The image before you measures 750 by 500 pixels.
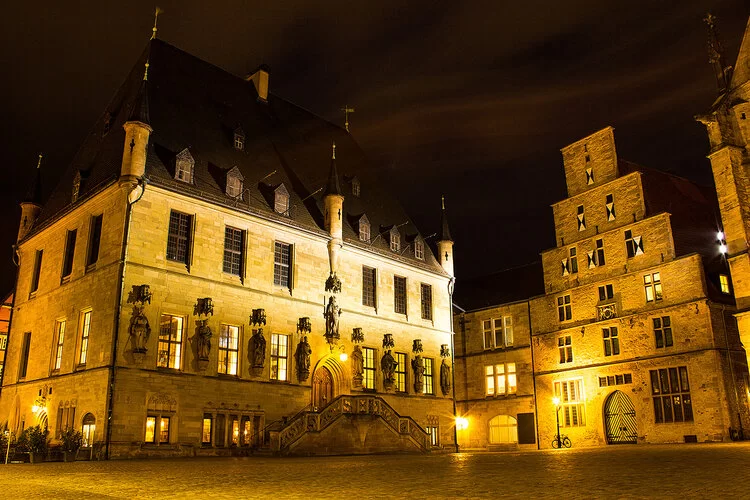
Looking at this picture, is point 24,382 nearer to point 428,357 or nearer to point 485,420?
point 428,357

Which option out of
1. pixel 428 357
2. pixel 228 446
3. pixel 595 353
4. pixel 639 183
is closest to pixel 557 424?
pixel 595 353

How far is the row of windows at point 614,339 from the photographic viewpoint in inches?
1133

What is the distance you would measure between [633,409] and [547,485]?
2331 cm

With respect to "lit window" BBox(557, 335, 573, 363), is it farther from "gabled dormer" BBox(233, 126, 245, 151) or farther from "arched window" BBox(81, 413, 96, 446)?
"arched window" BBox(81, 413, 96, 446)

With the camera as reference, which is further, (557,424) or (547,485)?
(557,424)

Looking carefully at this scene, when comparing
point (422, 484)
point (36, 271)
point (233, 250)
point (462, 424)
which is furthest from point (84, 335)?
point (462, 424)

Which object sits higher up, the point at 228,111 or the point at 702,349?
the point at 228,111

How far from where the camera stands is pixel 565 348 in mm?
33156

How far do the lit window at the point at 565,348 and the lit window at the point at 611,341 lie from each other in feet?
6.54

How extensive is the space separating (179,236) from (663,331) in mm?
20779

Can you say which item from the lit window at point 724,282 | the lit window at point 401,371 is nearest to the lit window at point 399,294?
the lit window at point 401,371

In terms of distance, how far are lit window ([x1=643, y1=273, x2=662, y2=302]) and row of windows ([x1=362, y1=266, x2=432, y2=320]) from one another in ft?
34.3

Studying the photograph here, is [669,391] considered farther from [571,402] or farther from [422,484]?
[422,484]

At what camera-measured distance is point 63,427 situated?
22.7 m
